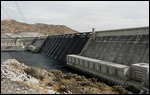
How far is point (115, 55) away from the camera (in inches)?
1465

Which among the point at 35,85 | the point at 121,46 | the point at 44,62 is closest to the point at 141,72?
the point at 121,46

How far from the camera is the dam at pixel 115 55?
2884 cm

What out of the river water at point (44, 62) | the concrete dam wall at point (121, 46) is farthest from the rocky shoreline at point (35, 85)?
the river water at point (44, 62)

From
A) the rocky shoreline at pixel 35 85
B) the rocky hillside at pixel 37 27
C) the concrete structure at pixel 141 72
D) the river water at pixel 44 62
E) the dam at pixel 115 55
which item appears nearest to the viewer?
the rocky shoreline at pixel 35 85

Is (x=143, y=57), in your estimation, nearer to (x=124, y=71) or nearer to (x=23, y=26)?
(x=124, y=71)

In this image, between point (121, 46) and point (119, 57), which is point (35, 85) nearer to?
point (119, 57)

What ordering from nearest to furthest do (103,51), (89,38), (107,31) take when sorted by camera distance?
1. (103,51)
2. (107,31)
3. (89,38)

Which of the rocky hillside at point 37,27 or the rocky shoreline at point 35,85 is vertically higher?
the rocky shoreline at point 35,85

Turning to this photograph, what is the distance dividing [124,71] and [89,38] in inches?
896

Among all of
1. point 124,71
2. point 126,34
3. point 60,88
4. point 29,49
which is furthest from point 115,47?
point 29,49

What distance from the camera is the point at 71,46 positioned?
58250mm

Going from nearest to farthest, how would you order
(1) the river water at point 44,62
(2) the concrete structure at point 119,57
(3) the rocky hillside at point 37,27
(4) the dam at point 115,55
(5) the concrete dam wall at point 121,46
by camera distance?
(2) the concrete structure at point 119,57 < (4) the dam at point 115,55 < (5) the concrete dam wall at point 121,46 < (1) the river water at point 44,62 < (3) the rocky hillside at point 37,27

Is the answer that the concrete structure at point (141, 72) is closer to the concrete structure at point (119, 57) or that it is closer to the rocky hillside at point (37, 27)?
the concrete structure at point (119, 57)

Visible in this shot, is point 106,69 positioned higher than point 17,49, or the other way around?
point 106,69
